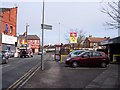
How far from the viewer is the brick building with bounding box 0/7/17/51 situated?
179ft

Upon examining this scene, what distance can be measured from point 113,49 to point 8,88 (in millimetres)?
27530

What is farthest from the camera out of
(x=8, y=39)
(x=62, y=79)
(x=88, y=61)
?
Result: (x=8, y=39)

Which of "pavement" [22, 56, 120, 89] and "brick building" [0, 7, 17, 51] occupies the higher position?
"brick building" [0, 7, 17, 51]

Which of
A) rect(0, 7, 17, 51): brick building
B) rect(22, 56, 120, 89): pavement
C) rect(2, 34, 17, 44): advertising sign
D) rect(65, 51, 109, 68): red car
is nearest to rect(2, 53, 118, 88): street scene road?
rect(22, 56, 120, 89): pavement

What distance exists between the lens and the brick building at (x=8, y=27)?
5463 centimetres

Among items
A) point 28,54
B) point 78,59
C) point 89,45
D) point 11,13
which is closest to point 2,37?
point 28,54

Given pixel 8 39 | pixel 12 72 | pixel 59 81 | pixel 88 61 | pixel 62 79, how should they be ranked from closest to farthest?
pixel 59 81, pixel 62 79, pixel 12 72, pixel 88 61, pixel 8 39

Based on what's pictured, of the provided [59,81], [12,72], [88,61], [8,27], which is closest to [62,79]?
[59,81]

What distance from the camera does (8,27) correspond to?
5978cm

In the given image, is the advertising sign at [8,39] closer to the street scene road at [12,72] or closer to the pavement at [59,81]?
the street scene road at [12,72]

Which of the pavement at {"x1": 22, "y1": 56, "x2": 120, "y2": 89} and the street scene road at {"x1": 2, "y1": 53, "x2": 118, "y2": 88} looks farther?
the street scene road at {"x1": 2, "y1": 53, "x2": 118, "y2": 88}

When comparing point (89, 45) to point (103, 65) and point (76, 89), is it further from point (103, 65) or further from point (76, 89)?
point (76, 89)

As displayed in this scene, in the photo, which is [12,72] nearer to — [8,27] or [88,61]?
[88,61]

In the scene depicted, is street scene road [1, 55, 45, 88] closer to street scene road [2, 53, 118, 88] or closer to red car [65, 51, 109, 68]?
street scene road [2, 53, 118, 88]
